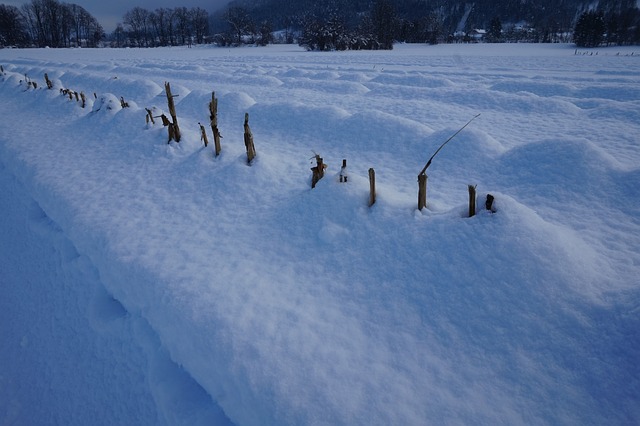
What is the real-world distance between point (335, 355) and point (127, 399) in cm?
182

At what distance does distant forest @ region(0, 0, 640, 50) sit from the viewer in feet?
132

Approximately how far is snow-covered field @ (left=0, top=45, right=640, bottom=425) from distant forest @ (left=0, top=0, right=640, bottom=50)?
41690mm

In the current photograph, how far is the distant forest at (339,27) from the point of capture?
40281 millimetres

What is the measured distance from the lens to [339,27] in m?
40.5

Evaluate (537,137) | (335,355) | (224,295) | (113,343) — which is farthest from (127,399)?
(537,137)

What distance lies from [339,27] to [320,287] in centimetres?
4498

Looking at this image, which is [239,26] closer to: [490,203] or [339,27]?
[339,27]

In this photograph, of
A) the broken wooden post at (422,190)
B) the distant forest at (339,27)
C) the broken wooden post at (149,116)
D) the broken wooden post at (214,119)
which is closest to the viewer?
the broken wooden post at (422,190)

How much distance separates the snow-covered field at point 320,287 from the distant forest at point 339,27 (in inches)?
1641

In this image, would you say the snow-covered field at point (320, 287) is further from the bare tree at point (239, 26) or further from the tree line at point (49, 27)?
the tree line at point (49, 27)

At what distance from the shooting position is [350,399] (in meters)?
1.98

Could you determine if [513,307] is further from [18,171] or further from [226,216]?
[18,171]

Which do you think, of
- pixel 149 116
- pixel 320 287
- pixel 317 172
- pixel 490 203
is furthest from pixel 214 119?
pixel 490 203

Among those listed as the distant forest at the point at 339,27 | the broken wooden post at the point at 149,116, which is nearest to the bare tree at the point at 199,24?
the distant forest at the point at 339,27
